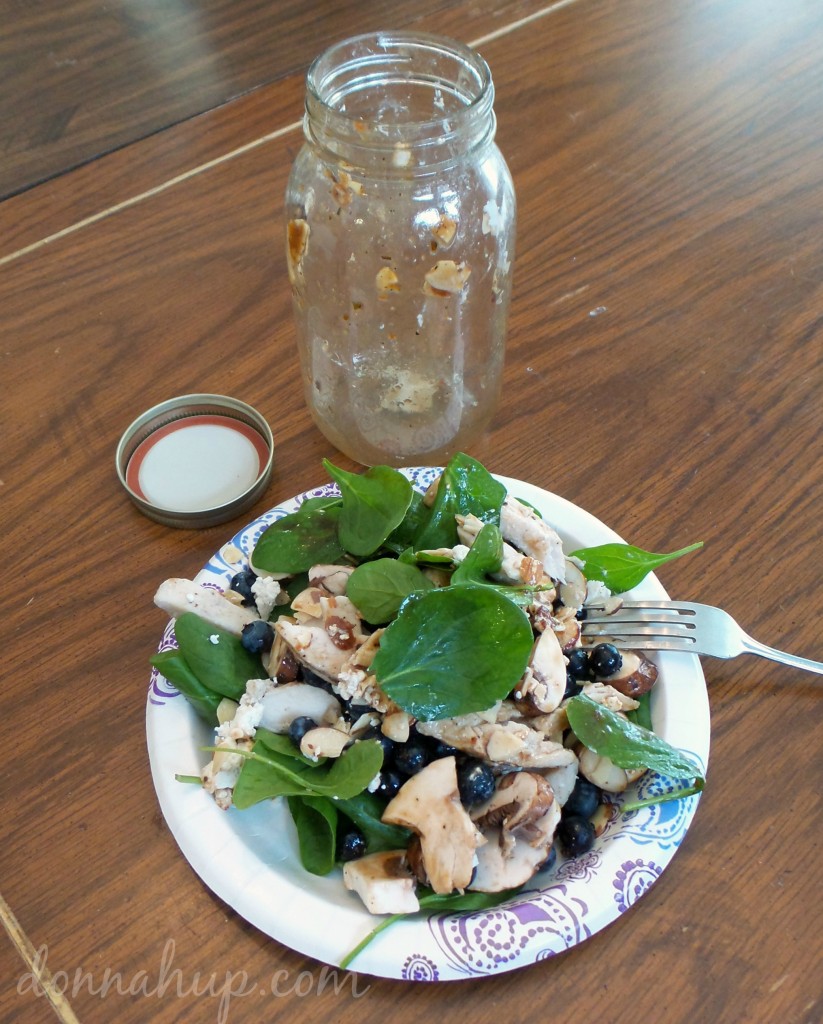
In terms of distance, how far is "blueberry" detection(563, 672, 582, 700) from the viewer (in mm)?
723

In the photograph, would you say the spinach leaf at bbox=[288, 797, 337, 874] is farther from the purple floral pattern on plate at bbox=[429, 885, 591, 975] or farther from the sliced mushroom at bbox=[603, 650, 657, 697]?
the sliced mushroom at bbox=[603, 650, 657, 697]

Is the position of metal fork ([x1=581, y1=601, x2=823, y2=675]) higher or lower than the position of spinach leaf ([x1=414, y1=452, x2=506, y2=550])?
lower

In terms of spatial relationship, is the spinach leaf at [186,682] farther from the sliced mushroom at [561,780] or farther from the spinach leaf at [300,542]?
the sliced mushroom at [561,780]

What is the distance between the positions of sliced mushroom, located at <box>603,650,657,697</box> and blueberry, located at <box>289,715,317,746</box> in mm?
246

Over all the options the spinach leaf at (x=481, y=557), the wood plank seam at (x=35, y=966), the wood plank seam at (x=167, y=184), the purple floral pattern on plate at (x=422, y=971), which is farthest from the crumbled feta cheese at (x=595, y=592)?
the wood plank seam at (x=167, y=184)

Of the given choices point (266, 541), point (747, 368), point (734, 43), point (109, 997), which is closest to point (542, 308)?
point (747, 368)

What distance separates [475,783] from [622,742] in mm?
112

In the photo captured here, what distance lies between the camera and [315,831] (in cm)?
67

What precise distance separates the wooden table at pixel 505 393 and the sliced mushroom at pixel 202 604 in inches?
5.4

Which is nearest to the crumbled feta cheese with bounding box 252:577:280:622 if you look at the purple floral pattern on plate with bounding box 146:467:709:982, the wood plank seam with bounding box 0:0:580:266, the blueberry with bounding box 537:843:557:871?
the purple floral pattern on plate with bounding box 146:467:709:982

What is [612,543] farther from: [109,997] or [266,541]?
[109,997]

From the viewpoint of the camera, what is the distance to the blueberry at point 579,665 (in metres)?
0.73

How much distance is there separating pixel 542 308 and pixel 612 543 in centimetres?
45

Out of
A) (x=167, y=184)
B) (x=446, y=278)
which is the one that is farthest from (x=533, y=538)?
(x=167, y=184)
